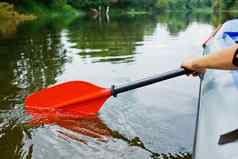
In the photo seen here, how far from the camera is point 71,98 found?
3953 mm

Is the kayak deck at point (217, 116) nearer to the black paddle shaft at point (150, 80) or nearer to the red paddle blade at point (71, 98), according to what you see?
the black paddle shaft at point (150, 80)

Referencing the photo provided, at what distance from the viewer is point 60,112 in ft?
12.9

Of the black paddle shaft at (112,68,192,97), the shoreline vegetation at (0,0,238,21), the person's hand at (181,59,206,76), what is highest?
the person's hand at (181,59,206,76)

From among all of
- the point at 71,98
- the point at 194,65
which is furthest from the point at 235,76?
the point at 71,98

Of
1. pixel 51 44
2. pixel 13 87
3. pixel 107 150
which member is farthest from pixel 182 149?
pixel 51 44

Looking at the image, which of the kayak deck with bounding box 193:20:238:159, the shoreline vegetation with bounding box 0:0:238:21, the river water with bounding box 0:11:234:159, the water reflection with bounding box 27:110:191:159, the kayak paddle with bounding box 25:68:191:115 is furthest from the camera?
the shoreline vegetation with bounding box 0:0:238:21

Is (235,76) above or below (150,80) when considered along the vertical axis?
above

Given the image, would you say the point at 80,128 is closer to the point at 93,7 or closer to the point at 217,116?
the point at 217,116

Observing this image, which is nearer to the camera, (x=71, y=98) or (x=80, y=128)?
(x=80, y=128)

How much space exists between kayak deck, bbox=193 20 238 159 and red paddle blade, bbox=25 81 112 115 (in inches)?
46.5

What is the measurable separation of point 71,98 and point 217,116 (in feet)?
6.73

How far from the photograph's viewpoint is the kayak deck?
1.79 meters

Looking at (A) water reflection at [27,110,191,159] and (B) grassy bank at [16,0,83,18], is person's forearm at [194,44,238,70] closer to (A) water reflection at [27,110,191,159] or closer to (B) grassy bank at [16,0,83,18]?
(A) water reflection at [27,110,191,159]

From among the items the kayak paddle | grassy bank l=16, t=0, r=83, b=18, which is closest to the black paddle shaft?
the kayak paddle
